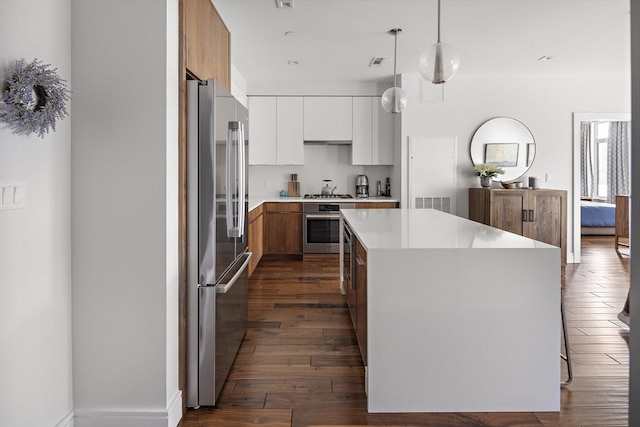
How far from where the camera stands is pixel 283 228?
700 centimetres

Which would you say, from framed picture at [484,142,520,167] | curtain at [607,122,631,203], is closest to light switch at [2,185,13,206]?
framed picture at [484,142,520,167]

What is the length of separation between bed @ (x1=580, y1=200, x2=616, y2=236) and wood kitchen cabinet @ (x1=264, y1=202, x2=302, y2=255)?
5624mm

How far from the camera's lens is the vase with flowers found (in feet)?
21.0

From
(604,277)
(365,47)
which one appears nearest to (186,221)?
(365,47)

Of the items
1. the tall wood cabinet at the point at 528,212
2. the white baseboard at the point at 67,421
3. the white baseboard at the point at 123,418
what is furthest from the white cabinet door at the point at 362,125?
the white baseboard at the point at 67,421

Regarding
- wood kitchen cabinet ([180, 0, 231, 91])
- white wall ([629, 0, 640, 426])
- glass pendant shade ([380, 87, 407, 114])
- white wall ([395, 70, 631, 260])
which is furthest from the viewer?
white wall ([395, 70, 631, 260])

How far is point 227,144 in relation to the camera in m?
2.68

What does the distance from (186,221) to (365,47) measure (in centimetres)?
352

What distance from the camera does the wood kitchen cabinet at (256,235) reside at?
18.5ft

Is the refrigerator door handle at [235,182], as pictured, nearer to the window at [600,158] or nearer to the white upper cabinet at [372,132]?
the white upper cabinet at [372,132]

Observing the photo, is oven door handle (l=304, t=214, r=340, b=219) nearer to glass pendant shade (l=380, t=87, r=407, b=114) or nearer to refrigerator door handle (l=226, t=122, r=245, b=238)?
glass pendant shade (l=380, t=87, r=407, b=114)

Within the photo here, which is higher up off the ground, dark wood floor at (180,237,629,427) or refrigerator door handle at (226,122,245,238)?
refrigerator door handle at (226,122,245,238)

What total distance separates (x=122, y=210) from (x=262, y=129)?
16.9ft

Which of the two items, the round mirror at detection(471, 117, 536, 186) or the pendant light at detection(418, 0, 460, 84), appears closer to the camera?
the pendant light at detection(418, 0, 460, 84)
